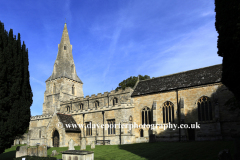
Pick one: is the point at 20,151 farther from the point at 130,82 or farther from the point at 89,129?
the point at 130,82

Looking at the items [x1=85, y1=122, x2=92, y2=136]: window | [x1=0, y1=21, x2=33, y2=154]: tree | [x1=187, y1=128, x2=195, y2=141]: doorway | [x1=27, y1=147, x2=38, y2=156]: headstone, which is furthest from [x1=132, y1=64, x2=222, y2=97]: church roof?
[x1=0, y1=21, x2=33, y2=154]: tree

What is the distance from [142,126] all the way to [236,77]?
1957 cm

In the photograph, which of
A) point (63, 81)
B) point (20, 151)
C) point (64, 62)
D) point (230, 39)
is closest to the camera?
point (230, 39)

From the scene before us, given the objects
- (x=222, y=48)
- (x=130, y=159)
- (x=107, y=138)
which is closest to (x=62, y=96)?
(x=107, y=138)

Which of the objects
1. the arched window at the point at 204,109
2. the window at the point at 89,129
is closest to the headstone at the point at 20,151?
the window at the point at 89,129

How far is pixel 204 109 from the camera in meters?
24.1

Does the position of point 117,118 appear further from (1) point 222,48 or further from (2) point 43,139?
(1) point 222,48

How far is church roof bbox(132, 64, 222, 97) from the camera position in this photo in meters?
25.0

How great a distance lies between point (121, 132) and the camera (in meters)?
26.8

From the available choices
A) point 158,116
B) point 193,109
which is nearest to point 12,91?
point 158,116

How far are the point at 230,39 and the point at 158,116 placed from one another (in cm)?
1865

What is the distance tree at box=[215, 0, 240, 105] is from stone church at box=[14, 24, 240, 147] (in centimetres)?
1378

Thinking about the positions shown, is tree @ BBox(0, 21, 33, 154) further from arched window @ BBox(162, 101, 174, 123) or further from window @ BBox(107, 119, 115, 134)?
arched window @ BBox(162, 101, 174, 123)

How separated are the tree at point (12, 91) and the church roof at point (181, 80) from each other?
1611 centimetres
